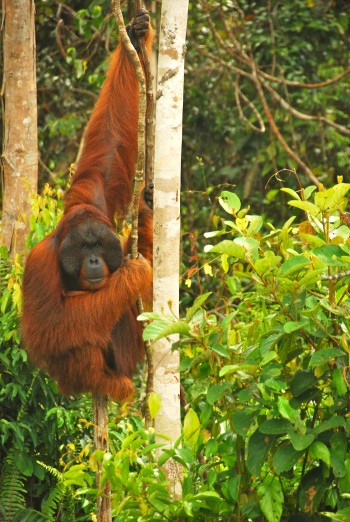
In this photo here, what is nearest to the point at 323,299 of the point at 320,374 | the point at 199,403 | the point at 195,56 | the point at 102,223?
the point at 320,374

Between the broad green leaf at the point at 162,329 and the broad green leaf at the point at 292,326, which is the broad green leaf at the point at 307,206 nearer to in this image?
the broad green leaf at the point at 292,326

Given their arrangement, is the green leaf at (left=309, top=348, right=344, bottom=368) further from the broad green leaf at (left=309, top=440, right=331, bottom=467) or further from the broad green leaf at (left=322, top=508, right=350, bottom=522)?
the broad green leaf at (left=322, top=508, right=350, bottom=522)

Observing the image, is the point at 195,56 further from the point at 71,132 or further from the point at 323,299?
the point at 323,299

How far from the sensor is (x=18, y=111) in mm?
5289

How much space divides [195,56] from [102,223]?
4.31 metres

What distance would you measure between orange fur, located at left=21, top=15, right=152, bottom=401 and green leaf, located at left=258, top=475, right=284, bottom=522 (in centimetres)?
138

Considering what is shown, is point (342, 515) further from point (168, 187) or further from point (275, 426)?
point (168, 187)

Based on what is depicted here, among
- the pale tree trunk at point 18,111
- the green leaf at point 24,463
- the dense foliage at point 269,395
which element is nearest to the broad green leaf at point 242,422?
the dense foliage at point 269,395

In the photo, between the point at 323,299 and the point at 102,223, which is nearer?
the point at 323,299

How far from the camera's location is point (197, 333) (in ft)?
9.68

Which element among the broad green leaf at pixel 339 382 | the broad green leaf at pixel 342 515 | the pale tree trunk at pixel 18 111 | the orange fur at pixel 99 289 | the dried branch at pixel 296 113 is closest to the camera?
the broad green leaf at pixel 342 515

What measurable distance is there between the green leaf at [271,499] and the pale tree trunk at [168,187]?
2.09ft

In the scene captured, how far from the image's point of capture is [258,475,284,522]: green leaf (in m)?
2.72

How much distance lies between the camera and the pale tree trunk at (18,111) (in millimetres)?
5234
